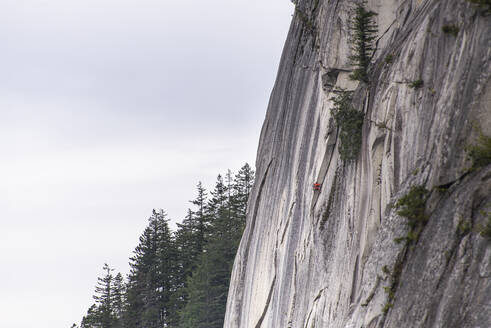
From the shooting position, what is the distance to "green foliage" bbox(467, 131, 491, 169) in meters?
10.7

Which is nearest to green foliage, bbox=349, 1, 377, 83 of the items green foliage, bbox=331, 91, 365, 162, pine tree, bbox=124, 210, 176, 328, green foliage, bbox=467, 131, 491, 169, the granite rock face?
the granite rock face

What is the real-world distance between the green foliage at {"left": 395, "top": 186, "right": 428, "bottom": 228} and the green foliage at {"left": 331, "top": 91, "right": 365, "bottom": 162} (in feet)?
16.6

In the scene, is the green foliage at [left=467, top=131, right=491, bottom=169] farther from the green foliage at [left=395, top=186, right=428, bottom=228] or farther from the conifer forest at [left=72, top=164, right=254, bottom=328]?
the conifer forest at [left=72, top=164, right=254, bottom=328]

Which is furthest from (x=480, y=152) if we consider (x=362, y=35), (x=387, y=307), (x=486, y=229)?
(x=362, y=35)

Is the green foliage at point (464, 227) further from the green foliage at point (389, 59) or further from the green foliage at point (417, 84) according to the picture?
the green foliage at point (389, 59)

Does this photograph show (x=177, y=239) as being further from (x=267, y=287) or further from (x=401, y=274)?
(x=401, y=274)

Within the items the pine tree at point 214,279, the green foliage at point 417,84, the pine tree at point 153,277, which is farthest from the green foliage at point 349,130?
the pine tree at point 153,277

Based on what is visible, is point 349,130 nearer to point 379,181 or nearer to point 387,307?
point 379,181

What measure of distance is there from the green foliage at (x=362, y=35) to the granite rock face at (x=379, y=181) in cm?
29

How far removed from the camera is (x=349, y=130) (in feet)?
57.4

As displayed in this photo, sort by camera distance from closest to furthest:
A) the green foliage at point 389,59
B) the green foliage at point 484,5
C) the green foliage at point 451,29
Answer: the green foliage at point 484,5
the green foliage at point 451,29
the green foliage at point 389,59

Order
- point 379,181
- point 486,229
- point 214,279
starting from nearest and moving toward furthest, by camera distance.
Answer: point 486,229, point 379,181, point 214,279

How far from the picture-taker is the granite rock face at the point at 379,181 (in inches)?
424

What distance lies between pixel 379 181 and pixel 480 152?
5008mm
